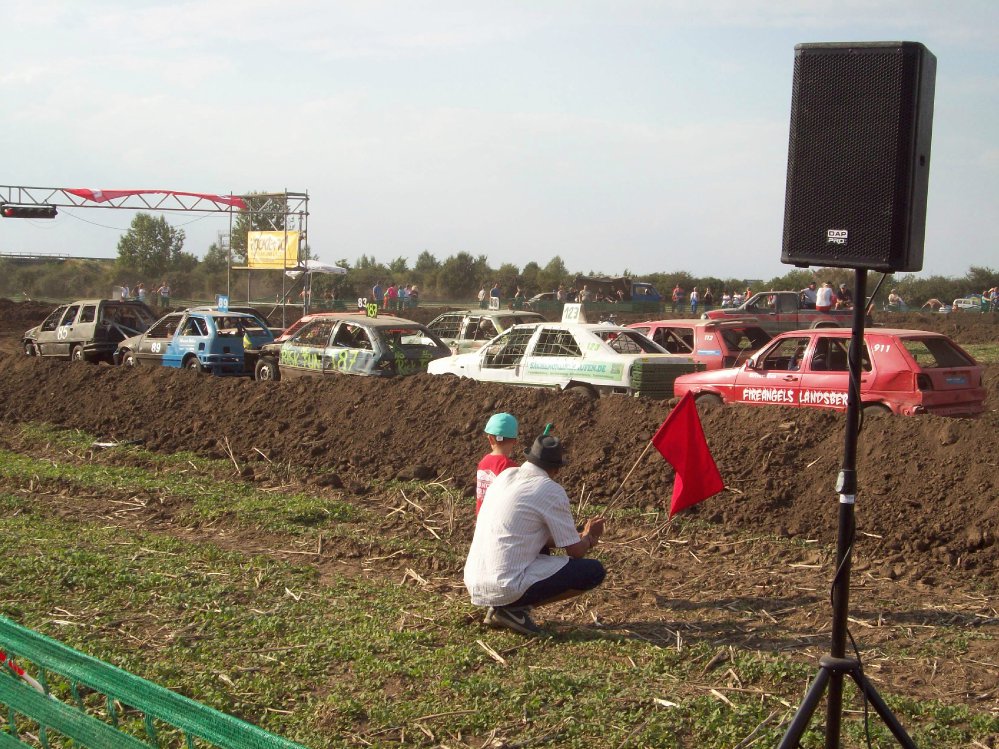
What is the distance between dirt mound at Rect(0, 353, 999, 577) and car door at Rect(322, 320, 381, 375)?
5.64 ft

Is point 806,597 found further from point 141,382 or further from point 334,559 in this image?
point 141,382

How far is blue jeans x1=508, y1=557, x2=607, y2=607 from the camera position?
6.31 m

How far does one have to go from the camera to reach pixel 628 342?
16.0 m

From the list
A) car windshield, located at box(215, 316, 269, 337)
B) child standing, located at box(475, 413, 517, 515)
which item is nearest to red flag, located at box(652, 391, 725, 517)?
child standing, located at box(475, 413, 517, 515)

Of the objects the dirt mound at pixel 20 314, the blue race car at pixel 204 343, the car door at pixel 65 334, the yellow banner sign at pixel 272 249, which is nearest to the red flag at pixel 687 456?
the blue race car at pixel 204 343

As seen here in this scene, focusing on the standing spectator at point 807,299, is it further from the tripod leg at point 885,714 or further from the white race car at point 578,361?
the tripod leg at point 885,714

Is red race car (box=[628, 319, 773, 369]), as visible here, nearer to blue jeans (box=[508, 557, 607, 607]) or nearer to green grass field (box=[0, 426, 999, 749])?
green grass field (box=[0, 426, 999, 749])

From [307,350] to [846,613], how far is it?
15049 millimetres

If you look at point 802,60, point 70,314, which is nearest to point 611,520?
point 802,60

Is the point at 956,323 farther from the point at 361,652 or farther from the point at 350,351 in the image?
the point at 361,652

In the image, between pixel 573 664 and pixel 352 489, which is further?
pixel 352 489

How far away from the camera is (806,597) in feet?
24.5

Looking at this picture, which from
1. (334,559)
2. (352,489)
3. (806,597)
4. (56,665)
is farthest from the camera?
(352,489)

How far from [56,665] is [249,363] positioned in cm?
1800
